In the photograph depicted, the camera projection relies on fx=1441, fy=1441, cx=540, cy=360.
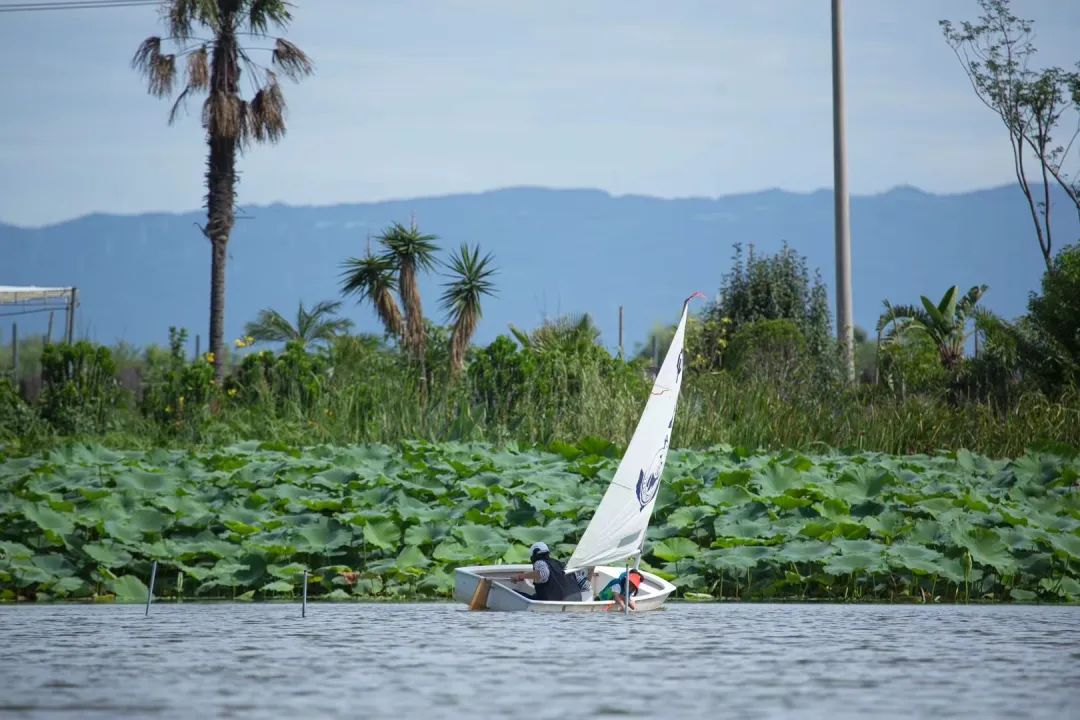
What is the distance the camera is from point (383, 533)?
11.5 m

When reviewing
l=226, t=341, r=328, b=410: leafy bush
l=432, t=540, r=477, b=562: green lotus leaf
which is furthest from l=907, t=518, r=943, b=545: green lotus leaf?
l=226, t=341, r=328, b=410: leafy bush

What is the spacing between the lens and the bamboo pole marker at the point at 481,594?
9.92 m

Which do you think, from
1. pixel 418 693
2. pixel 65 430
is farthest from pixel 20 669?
pixel 65 430

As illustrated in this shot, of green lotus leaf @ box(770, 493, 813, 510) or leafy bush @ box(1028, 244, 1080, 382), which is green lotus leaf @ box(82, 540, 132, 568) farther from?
leafy bush @ box(1028, 244, 1080, 382)

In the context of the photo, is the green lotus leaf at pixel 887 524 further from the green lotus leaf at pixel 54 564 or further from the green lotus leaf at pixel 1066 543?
the green lotus leaf at pixel 54 564

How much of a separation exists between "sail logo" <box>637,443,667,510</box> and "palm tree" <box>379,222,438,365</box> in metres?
15.9

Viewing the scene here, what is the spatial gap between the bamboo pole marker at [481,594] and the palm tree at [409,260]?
1650 cm

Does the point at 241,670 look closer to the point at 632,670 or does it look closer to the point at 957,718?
the point at 632,670

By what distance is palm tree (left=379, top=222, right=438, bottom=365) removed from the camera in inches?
1039

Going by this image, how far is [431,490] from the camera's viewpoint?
40.9 feet

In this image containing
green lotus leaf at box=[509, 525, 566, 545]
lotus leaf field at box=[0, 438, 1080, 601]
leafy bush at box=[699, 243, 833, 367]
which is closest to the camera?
lotus leaf field at box=[0, 438, 1080, 601]

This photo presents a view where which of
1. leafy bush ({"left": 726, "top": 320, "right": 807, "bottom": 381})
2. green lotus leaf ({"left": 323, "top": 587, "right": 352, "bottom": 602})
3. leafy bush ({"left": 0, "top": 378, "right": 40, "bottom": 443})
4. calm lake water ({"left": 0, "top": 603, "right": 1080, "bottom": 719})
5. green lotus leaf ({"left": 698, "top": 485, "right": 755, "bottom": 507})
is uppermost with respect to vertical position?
leafy bush ({"left": 726, "top": 320, "right": 807, "bottom": 381})

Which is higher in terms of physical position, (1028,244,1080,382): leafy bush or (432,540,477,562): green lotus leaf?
(1028,244,1080,382): leafy bush

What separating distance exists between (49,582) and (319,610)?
2.31 metres
